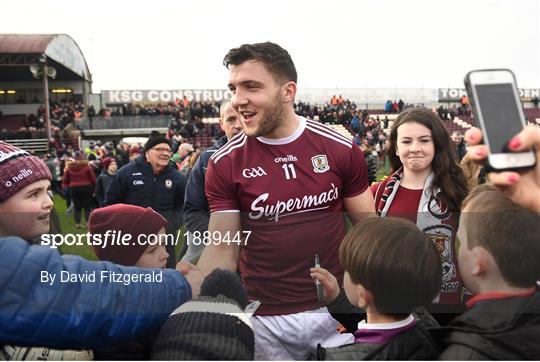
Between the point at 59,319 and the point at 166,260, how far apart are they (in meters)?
0.60

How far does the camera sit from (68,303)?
3.58ft

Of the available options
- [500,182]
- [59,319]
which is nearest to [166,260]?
[59,319]

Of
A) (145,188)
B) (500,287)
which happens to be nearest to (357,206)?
(500,287)

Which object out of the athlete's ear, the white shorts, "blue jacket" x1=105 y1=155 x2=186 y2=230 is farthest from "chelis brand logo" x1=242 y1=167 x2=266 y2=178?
"blue jacket" x1=105 y1=155 x2=186 y2=230

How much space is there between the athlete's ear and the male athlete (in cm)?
1

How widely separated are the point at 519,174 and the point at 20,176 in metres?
1.43

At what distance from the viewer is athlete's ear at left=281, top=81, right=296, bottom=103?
2020mm

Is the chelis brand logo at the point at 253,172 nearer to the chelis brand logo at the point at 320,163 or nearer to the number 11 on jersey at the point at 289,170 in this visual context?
the number 11 on jersey at the point at 289,170

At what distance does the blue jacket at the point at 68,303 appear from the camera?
1.06 m

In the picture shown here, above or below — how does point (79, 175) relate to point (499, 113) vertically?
below

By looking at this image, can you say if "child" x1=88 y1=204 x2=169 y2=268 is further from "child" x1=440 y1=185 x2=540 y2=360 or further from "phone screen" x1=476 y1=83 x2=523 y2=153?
"phone screen" x1=476 y1=83 x2=523 y2=153

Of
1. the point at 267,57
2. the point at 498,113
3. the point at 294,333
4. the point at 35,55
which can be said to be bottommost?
the point at 294,333

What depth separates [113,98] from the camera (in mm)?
36031

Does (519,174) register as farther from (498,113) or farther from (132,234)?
(132,234)
